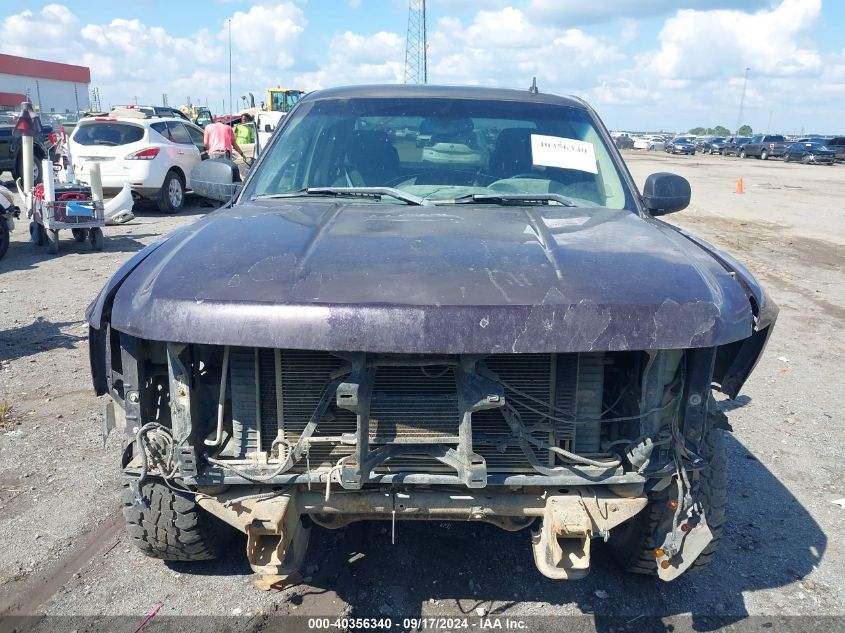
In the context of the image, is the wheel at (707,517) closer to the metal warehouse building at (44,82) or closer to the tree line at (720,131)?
the metal warehouse building at (44,82)

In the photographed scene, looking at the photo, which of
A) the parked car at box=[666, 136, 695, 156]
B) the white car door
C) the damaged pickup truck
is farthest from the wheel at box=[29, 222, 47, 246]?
the parked car at box=[666, 136, 695, 156]

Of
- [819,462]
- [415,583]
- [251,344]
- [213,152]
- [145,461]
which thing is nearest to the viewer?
[251,344]

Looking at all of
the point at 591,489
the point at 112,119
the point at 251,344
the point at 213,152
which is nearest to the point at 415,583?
the point at 591,489

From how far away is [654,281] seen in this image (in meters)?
2.38

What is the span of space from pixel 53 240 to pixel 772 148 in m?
45.9

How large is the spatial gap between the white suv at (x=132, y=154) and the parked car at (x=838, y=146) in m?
41.1

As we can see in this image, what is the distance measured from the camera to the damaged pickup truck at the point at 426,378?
7.27 ft

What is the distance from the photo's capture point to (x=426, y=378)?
2.46 meters

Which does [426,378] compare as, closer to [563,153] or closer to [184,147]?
[563,153]

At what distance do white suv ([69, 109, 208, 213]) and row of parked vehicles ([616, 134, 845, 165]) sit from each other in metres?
26.6

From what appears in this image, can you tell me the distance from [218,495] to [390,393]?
0.73 m

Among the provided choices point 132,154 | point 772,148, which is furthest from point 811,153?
point 132,154

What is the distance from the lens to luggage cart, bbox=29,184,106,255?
997 centimetres

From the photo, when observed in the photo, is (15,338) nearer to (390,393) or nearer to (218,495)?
(218,495)
